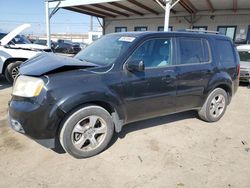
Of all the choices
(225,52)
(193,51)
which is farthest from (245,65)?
(193,51)

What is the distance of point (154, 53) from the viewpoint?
369cm

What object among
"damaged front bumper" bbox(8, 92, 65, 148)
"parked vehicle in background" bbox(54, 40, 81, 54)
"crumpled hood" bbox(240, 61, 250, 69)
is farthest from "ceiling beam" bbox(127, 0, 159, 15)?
"damaged front bumper" bbox(8, 92, 65, 148)

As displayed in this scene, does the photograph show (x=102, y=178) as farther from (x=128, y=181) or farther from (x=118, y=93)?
(x=118, y=93)

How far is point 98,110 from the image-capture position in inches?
125

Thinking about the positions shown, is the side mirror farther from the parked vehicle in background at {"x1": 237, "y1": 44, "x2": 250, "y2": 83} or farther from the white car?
the parked vehicle in background at {"x1": 237, "y1": 44, "x2": 250, "y2": 83}

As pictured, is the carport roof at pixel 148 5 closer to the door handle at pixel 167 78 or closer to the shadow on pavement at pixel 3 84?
the shadow on pavement at pixel 3 84

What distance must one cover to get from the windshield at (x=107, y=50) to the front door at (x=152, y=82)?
8.8 inches

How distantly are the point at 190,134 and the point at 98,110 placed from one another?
194 cm

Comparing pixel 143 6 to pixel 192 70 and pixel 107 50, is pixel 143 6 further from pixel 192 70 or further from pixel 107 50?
pixel 107 50

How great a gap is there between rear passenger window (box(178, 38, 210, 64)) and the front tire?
1738 millimetres

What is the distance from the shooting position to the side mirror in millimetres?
3258

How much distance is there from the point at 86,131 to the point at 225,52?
11.0 feet

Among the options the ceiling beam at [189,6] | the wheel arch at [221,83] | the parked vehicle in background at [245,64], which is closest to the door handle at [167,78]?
the wheel arch at [221,83]

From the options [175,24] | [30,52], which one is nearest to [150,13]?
[175,24]
